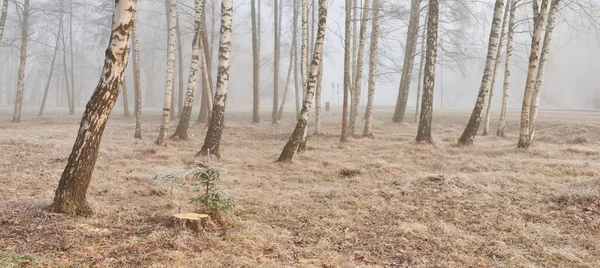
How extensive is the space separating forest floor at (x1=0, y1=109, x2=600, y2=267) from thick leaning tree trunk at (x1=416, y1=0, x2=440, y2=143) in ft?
5.93

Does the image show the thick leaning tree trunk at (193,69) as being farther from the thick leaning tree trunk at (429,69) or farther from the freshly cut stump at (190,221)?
the freshly cut stump at (190,221)

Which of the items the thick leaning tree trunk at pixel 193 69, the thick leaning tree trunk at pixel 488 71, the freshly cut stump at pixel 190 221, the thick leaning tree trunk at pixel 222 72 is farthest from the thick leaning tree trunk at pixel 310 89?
the thick leaning tree trunk at pixel 488 71

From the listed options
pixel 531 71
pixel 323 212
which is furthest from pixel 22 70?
pixel 531 71

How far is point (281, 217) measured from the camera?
6184mm

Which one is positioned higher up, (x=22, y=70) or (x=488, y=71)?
(x=488, y=71)

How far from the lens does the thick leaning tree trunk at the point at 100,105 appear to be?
5.06 metres

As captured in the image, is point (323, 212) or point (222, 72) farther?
point (222, 72)

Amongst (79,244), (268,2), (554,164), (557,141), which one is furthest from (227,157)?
(268,2)

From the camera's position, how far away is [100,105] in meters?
5.07

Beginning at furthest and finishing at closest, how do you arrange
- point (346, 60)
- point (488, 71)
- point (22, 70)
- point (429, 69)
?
point (22, 70)
point (346, 60)
point (429, 69)
point (488, 71)

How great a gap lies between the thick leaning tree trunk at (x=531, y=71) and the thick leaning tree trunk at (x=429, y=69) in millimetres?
2612

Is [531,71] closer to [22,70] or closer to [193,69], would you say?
[193,69]

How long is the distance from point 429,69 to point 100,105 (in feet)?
33.9

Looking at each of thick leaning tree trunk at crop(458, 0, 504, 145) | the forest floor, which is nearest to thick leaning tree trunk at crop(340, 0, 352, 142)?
the forest floor
